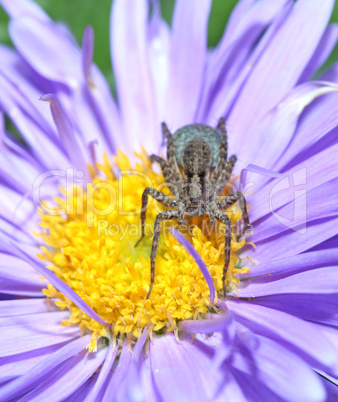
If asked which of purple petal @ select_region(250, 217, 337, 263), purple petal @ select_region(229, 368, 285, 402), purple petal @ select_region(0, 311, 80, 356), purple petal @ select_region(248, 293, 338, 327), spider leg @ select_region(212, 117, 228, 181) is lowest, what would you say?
purple petal @ select_region(229, 368, 285, 402)

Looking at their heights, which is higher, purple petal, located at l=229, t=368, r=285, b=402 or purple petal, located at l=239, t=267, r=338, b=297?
purple petal, located at l=239, t=267, r=338, b=297

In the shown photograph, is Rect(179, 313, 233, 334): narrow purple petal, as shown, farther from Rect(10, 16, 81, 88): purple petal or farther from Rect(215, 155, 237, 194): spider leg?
Rect(10, 16, 81, 88): purple petal

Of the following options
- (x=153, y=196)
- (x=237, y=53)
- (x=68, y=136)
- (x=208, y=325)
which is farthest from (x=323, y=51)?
(x=208, y=325)

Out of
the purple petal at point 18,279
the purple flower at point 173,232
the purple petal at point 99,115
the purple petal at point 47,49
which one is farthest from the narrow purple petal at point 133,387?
the purple petal at point 47,49

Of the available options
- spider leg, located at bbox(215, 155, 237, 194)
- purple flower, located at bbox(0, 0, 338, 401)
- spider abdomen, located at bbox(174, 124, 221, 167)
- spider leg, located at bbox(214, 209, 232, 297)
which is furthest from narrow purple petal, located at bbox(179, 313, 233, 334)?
spider abdomen, located at bbox(174, 124, 221, 167)

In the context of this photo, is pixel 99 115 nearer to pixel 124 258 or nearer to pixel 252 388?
pixel 124 258

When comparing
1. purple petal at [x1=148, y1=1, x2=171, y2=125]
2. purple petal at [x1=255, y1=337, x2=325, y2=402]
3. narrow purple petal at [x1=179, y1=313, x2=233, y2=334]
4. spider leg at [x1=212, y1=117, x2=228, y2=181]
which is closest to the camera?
purple petal at [x1=255, y1=337, x2=325, y2=402]

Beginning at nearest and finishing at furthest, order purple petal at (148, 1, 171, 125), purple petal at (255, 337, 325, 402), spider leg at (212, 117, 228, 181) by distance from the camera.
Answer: purple petal at (255, 337, 325, 402)
spider leg at (212, 117, 228, 181)
purple petal at (148, 1, 171, 125)
